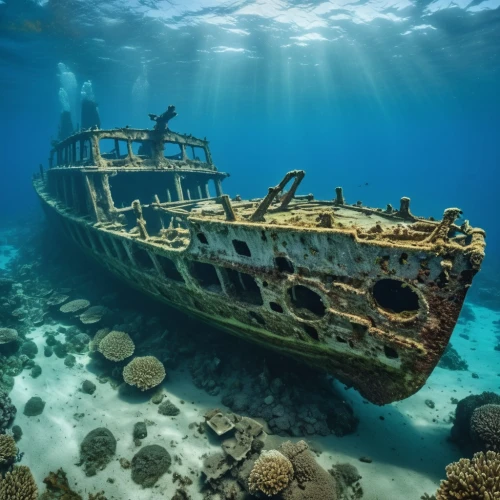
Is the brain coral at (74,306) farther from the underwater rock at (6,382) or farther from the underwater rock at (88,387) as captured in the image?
the underwater rock at (88,387)

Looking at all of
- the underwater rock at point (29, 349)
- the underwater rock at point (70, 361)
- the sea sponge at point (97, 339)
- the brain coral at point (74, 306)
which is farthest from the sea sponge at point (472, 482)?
the brain coral at point (74, 306)

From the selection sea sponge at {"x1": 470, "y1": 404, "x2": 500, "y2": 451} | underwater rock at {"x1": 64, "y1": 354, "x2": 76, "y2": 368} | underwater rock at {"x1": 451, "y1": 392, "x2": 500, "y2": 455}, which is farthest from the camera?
underwater rock at {"x1": 64, "y1": 354, "x2": 76, "y2": 368}

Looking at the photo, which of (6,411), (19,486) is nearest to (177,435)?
(19,486)

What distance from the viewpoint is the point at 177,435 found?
8.13m

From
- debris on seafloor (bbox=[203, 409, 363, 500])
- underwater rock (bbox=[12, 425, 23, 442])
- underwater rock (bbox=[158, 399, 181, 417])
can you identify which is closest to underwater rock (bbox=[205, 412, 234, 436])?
debris on seafloor (bbox=[203, 409, 363, 500])

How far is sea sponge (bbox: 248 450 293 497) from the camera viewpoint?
6039 mm

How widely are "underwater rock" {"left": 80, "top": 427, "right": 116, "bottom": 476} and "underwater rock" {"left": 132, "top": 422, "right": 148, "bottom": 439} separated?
1.80ft

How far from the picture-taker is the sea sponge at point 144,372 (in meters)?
9.43

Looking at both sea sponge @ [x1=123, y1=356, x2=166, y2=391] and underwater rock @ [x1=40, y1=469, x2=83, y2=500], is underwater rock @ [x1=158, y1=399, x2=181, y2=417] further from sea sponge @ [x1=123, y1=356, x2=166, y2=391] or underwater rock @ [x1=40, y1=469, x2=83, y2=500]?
underwater rock @ [x1=40, y1=469, x2=83, y2=500]

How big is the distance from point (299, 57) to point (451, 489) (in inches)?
1905

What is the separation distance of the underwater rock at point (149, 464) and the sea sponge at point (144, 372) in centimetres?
203

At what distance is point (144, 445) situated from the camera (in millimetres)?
7906

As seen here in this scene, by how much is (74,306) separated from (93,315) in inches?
61.1

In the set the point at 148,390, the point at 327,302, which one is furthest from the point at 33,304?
the point at 327,302
